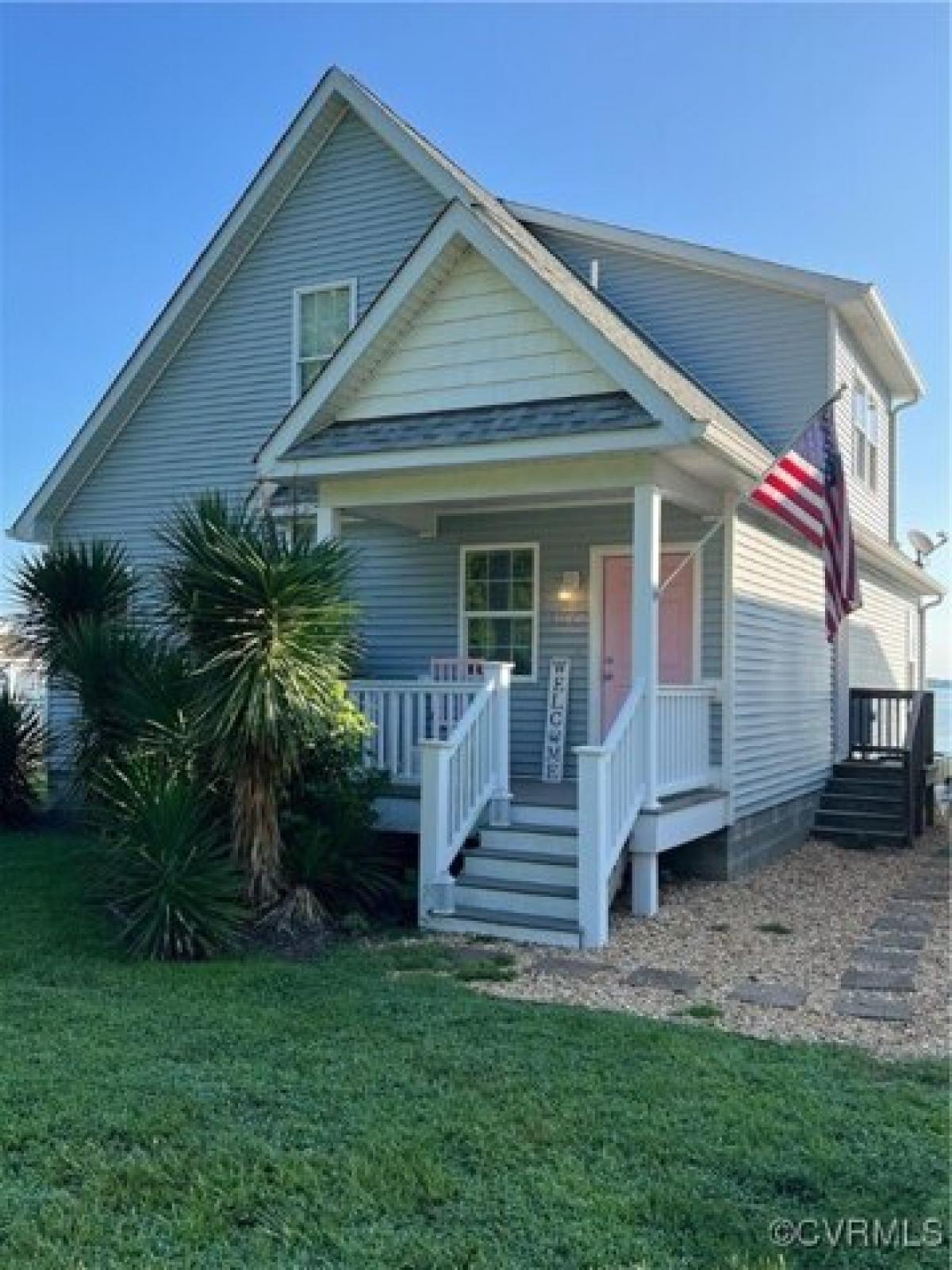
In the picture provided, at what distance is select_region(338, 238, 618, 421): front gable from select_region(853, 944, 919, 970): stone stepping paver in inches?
183

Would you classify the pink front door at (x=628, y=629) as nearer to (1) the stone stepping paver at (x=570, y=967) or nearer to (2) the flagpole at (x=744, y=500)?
(2) the flagpole at (x=744, y=500)

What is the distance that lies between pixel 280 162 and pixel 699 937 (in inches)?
430

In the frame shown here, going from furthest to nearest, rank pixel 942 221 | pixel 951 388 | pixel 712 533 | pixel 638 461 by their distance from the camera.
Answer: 1. pixel 951 388
2. pixel 712 533
3. pixel 942 221
4. pixel 638 461

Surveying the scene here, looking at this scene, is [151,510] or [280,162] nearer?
[280,162]

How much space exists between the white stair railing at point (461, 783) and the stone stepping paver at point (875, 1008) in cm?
299

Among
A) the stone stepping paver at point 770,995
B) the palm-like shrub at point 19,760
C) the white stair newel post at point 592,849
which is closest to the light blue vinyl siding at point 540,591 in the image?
the white stair newel post at point 592,849

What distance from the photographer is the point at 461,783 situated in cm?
838

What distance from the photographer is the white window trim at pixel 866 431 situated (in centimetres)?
1473

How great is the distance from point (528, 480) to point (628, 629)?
3.02m

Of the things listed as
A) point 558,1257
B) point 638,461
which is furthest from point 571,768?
point 558,1257

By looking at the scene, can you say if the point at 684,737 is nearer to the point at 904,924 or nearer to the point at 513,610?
the point at 904,924

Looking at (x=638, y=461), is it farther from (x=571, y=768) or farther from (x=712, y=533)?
(x=571, y=768)

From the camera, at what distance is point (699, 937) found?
7824 mm

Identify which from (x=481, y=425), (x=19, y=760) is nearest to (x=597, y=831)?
(x=481, y=425)
